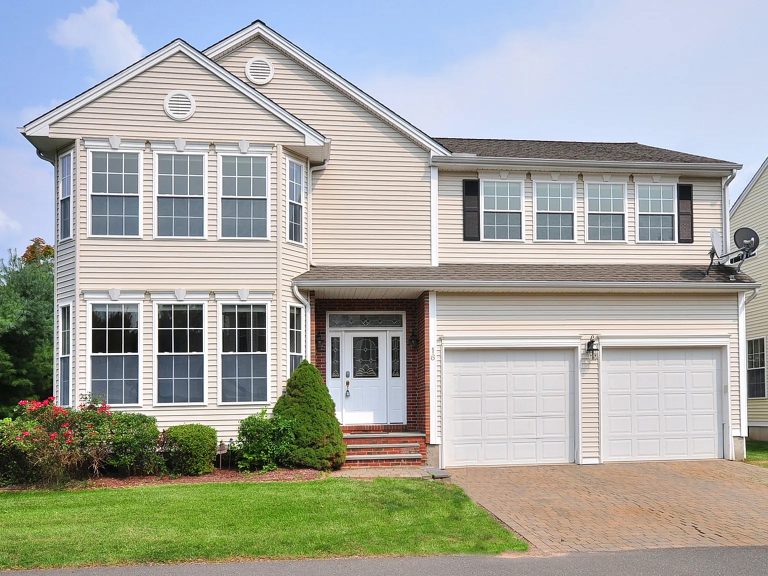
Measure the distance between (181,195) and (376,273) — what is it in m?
3.99

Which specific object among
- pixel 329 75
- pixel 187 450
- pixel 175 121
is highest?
pixel 329 75

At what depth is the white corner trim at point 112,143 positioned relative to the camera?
14805mm

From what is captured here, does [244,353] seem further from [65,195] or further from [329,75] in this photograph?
[329,75]

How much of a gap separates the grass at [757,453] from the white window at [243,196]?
10.9m

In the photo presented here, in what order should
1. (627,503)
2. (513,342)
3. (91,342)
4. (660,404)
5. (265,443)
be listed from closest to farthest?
(627,503), (265,443), (91,342), (513,342), (660,404)

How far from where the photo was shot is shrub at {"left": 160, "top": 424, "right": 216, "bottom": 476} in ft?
44.9

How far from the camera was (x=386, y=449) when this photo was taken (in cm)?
1528

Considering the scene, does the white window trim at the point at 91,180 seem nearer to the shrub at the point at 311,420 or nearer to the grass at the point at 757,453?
the shrub at the point at 311,420

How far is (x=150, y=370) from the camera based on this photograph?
14.7 metres

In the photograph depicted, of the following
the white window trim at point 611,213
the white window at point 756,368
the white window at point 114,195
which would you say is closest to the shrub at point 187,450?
the white window at point 114,195

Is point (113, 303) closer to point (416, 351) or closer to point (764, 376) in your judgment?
point (416, 351)

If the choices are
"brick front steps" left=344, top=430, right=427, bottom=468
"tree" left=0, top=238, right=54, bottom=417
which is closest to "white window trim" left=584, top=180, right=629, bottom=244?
"brick front steps" left=344, top=430, right=427, bottom=468

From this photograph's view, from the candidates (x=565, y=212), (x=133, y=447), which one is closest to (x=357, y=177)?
(x=565, y=212)

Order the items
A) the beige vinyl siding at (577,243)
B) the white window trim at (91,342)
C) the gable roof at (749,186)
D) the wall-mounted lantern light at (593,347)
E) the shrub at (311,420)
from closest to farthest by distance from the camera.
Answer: the shrub at (311,420) → the white window trim at (91,342) → the wall-mounted lantern light at (593,347) → the beige vinyl siding at (577,243) → the gable roof at (749,186)
